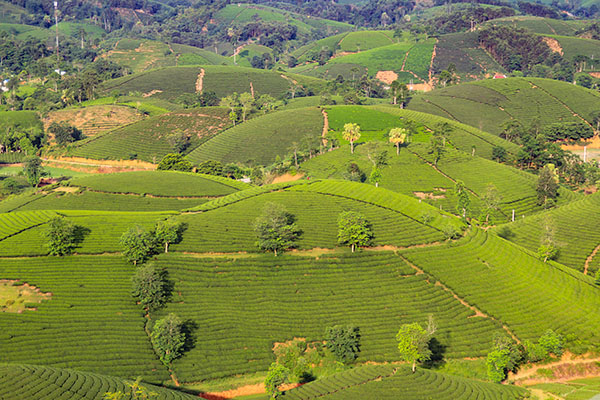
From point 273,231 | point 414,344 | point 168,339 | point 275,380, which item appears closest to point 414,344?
point 414,344

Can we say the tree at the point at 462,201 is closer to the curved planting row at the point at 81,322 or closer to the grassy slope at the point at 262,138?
the grassy slope at the point at 262,138

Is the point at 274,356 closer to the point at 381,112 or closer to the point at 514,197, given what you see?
the point at 514,197

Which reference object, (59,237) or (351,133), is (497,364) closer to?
(59,237)

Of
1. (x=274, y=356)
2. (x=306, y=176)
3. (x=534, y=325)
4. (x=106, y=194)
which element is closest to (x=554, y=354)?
(x=534, y=325)

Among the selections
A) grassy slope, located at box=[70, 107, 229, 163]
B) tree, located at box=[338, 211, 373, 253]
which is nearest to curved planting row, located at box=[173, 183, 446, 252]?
tree, located at box=[338, 211, 373, 253]

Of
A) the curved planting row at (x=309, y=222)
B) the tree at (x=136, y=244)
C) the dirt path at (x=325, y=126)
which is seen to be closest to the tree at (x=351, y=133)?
the dirt path at (x=325, y=126)

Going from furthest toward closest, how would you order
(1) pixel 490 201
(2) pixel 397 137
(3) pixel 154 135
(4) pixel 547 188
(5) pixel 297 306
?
(3) pixel 154 135 → (2) pixel 397 137 → (4) pixel 547 188 → (1) pixel 490 201 → (5) pixel 297 306
